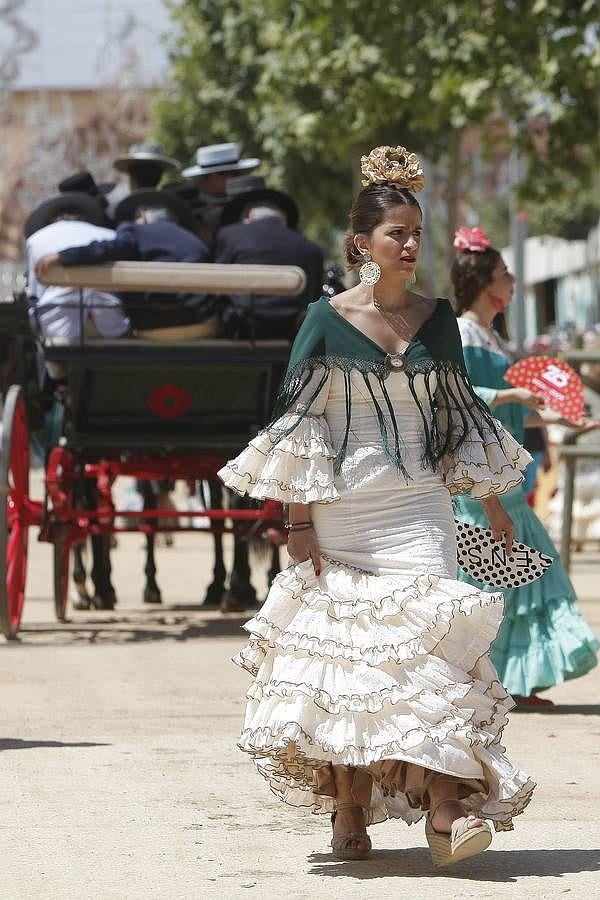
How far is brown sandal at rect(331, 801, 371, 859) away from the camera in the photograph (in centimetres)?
533

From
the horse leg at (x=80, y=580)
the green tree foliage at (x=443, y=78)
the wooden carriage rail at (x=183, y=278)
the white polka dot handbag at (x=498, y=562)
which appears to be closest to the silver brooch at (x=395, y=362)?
the white polka dot handbag at (x=498, y=562)

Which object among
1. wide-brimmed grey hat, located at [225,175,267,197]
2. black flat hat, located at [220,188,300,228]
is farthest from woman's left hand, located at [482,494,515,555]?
wide-brimmed grey hat, located at [225,175,267,197]

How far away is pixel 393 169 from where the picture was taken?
552cm

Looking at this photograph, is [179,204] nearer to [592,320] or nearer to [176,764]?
[176,764]

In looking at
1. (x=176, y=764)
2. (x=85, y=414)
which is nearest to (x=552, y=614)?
(x=176, y=764)

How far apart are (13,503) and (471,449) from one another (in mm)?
5418

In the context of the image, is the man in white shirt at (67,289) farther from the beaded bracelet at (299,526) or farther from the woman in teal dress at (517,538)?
the beaded bracelet at (299,526)

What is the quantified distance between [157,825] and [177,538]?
51.2ft

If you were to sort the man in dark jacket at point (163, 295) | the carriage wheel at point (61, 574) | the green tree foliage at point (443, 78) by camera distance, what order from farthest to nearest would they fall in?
the green tree foliage at point (443, 78), the carriage wheel at point (61, 574), the man in dark jacket at point (163, 295)

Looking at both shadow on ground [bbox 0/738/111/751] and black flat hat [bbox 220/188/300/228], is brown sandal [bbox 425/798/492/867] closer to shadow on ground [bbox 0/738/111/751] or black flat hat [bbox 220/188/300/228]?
shadow on ground [bbox 0/738/111/751]

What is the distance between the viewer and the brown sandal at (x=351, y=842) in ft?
17.5

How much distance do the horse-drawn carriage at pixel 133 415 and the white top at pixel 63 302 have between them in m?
0.19

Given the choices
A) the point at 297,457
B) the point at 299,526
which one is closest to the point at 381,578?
the point at 299,526

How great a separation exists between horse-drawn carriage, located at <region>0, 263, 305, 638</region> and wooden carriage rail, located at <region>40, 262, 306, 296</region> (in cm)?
1
